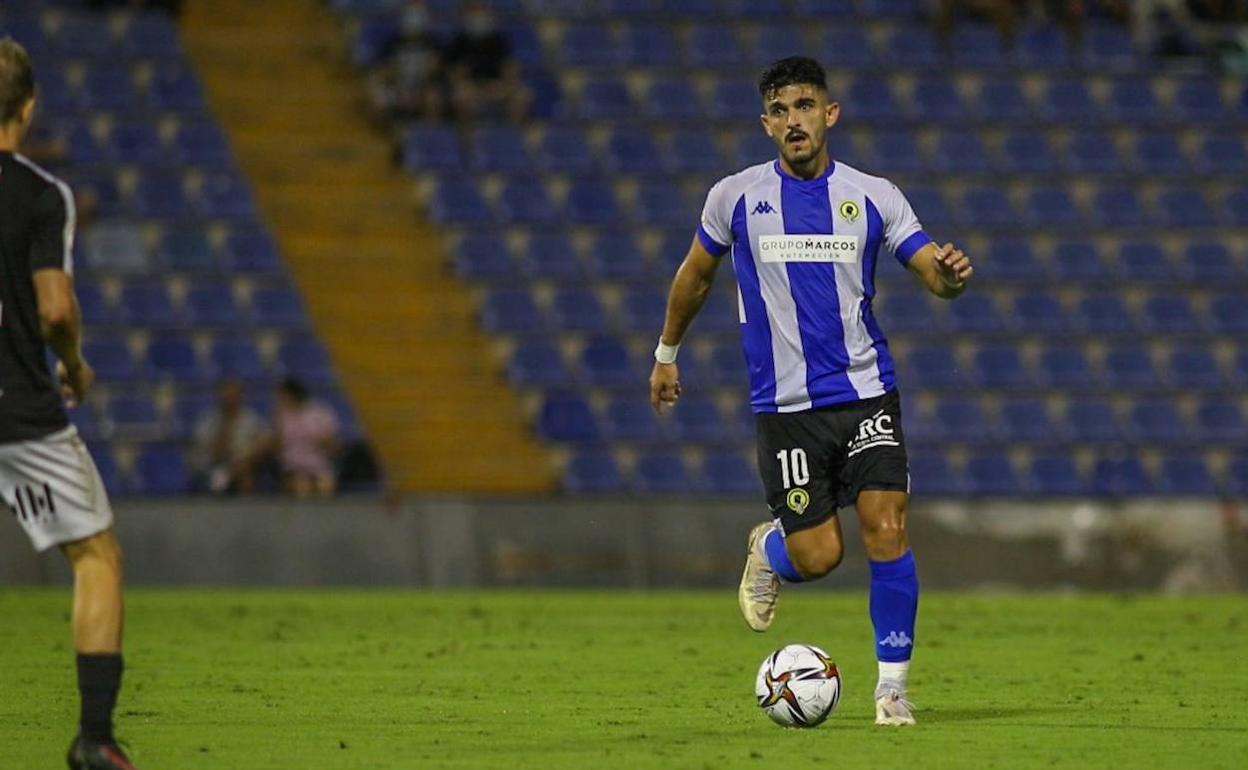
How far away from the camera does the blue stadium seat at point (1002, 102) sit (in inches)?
998

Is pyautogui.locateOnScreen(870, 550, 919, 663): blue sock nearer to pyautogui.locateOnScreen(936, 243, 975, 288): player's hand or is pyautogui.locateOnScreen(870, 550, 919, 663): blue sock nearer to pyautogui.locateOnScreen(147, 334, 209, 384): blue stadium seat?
pyautogui.locateOnScreen(936, 243, 975, 288): player's hand

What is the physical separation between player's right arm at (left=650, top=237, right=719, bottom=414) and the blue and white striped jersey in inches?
7.7

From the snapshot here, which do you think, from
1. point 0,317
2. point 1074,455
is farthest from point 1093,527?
point 0,317

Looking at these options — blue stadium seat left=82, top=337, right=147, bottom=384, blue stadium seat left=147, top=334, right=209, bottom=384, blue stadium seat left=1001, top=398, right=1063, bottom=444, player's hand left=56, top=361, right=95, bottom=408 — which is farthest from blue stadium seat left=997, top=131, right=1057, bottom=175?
player's hand left=56, top=361, right=95, bottom=408

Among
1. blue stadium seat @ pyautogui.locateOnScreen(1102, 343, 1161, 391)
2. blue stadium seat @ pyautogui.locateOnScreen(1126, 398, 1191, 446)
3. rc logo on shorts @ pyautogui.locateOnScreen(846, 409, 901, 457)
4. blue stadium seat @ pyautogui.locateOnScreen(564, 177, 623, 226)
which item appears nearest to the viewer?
rc logo on shorts @ pyautogui.locateOnScreen(846, 409, 901, 457)

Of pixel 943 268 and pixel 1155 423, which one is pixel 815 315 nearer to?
pixel 943 268

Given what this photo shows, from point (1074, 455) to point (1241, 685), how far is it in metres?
11.9

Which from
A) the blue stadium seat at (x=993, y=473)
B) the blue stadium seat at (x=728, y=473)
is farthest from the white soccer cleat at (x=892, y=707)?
the blue stadium seat at (x=993, y=473)

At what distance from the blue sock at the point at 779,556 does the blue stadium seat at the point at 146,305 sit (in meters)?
13.2

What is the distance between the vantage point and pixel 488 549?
754 inches

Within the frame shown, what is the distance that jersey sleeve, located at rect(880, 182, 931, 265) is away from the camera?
29.7ft

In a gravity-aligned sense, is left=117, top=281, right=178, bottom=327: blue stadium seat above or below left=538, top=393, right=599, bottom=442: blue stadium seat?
above

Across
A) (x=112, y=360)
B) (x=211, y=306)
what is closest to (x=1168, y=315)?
(x=211, y=306)

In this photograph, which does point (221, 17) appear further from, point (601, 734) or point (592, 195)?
point (601, 734)
